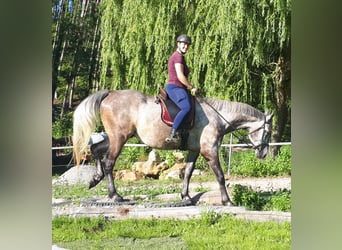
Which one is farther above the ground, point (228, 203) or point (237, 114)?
point (237, 114)

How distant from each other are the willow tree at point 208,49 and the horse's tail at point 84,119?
0.63 ft

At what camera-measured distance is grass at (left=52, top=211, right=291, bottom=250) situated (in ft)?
19.6

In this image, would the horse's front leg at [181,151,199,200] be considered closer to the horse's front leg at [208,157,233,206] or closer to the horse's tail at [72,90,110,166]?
the horse's front leg at [208,157,233,206]

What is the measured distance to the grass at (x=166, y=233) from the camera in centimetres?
596

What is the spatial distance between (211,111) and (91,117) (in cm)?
126

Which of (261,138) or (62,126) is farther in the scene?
(261,138)

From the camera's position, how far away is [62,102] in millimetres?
5965

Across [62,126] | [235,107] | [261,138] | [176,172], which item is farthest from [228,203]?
[62,126]

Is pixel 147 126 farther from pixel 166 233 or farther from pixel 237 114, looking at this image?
pixel 166 233

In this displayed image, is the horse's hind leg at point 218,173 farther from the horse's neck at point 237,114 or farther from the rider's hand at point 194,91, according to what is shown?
the rider's hand at point 194,91

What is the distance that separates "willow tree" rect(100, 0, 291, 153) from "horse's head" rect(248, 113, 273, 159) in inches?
3.7

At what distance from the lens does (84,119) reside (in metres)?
5.98

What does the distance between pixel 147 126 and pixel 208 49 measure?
1.03 metres

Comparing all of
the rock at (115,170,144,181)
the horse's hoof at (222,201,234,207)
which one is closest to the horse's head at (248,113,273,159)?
the horse's hoof at (222,201,234,207)
